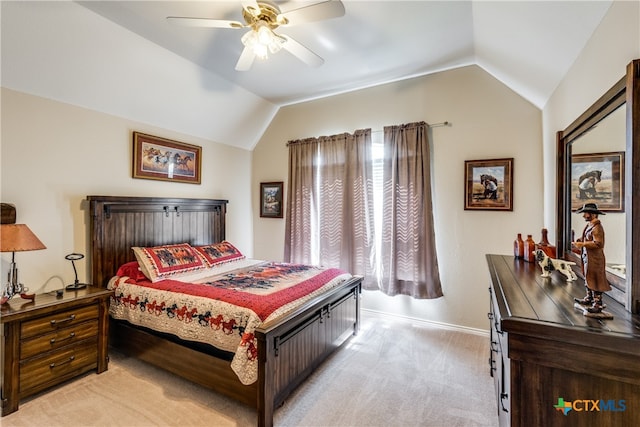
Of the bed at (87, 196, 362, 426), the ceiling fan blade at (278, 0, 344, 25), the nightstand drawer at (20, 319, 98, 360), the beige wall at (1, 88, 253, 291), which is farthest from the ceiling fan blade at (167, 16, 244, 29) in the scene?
the nightstand drawer at (20, 319, 98, 360)

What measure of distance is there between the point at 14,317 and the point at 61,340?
15.6 inches

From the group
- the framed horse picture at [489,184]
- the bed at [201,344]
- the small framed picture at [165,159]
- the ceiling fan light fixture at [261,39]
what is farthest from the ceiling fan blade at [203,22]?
the framed horse picture at [489,184]

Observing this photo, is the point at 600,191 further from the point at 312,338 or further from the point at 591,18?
the point at 312,338

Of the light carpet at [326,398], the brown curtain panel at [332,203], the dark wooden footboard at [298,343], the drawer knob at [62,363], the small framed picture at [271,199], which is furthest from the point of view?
the small framed picture at [271,199]

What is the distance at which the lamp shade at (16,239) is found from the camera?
6.73ft

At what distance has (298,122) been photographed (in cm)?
435

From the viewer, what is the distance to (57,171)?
2637mm

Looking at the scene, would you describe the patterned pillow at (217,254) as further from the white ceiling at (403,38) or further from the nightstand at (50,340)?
the white ceiling at (403,38)

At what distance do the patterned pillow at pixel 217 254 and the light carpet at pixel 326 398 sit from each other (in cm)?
116

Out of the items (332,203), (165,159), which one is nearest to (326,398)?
(332,203)

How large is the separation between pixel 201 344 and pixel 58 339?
3.67 feet

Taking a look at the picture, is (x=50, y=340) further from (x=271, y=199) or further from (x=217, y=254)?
(x=271, y=199)

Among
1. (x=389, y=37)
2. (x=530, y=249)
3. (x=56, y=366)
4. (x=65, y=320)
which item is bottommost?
(x=56, y=366)

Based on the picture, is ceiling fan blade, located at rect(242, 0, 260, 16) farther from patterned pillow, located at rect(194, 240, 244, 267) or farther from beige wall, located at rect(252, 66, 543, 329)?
patterned pillow, located at rect(194, 240, 244, 267)
